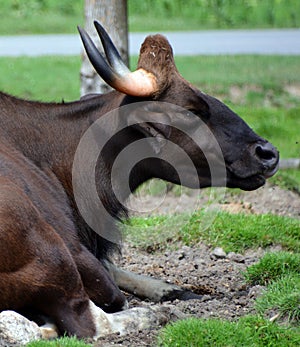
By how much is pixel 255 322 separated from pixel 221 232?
2.63 m

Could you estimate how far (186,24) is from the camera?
24.7 m

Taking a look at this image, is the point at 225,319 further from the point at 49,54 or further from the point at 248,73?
the point at 49,54

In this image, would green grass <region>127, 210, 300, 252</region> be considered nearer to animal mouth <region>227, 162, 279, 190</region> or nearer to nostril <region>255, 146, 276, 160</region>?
animal mouth <region>227, 162, 279, 190</region>

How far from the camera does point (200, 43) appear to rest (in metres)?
21.1

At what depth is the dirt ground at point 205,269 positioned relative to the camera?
20.1 feet

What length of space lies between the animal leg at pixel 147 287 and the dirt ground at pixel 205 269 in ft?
0.24

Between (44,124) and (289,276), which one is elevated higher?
(44,124)

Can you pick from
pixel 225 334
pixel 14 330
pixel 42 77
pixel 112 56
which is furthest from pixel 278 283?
pixel 42 77

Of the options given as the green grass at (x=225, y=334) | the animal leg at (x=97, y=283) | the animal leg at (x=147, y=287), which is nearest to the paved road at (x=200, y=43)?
the animal leg at (x=147, y=287)

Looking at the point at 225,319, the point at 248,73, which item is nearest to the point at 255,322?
the point at 225,319

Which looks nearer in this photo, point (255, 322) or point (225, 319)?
point (255, 322)

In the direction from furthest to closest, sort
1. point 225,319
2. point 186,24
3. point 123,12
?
point 186,24 → point 123,12 → point 225,319

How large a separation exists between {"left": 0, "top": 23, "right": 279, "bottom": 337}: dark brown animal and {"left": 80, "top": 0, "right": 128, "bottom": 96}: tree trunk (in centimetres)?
308

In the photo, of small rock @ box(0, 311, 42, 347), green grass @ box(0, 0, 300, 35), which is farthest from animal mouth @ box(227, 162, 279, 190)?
green grass @ box(0, 0, 300, 35)
